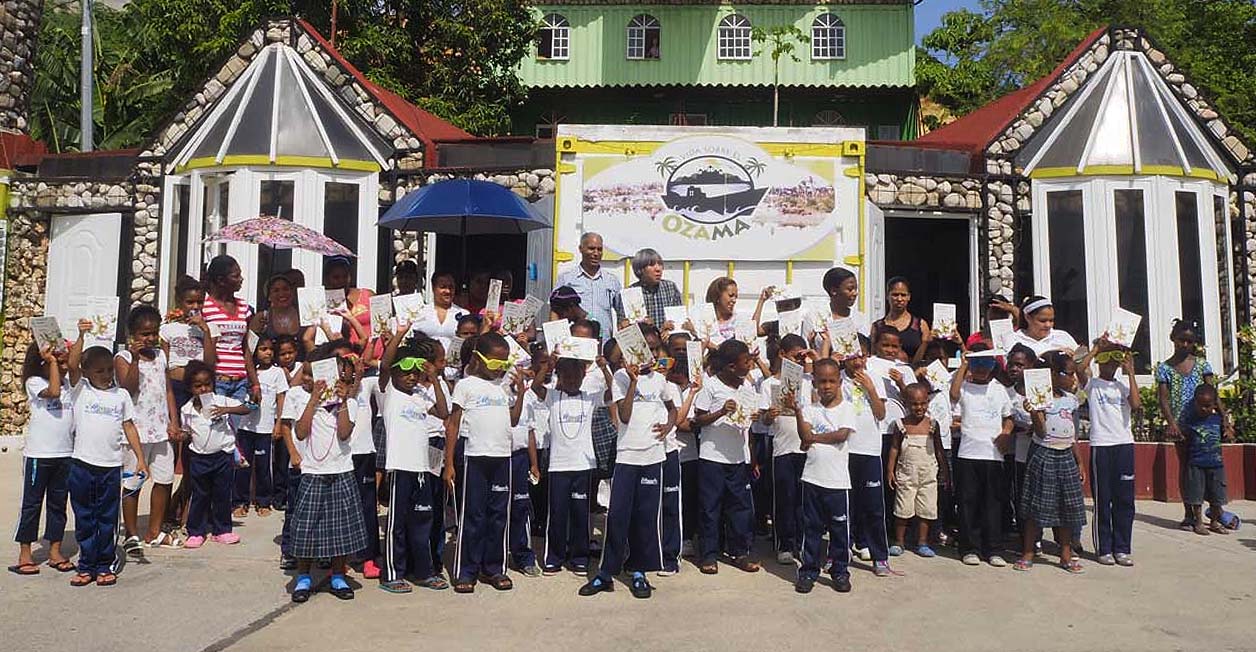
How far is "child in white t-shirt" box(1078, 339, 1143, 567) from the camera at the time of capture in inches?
288

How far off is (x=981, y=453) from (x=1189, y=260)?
6466 millimetres

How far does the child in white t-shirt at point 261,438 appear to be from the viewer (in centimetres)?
796

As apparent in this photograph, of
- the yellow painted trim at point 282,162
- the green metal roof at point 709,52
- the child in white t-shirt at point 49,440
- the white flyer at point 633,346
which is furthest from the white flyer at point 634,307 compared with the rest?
the green metal roof at point 709,52

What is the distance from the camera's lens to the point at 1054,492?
707 centimetres

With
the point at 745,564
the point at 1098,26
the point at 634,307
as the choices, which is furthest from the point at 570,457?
the point at 1098,26

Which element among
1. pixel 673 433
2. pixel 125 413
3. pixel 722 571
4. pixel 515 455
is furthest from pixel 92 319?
pixel 722 571

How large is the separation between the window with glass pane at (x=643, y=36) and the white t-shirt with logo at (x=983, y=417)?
2225cm

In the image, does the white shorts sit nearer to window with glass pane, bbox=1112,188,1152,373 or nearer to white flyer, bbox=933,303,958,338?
white flyer, bbox=933,303,958,338

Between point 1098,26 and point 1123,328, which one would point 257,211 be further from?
point 1098,26

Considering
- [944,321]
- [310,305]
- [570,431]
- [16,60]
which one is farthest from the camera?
[16,60]

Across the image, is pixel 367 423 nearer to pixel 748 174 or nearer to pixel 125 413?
pixel 125 413

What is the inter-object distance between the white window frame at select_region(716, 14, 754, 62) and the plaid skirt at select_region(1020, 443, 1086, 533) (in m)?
22.3

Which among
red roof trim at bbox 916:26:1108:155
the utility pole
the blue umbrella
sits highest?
the utility pole

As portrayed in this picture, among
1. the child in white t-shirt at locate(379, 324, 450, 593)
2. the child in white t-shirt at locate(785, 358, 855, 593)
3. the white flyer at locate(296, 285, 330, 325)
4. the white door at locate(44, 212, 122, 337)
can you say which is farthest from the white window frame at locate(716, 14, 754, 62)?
the child in white t-shirt at locate(379, 324, 450, 593)
